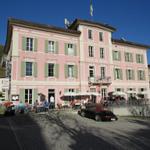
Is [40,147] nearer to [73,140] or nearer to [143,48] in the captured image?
[73,140]

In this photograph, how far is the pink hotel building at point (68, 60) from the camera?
25.1 metres

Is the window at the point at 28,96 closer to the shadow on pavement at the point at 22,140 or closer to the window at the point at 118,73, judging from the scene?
the shadow on pavement at the point at 22,140

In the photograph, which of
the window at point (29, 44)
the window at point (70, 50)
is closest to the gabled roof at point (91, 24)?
the window at point (70, 50)

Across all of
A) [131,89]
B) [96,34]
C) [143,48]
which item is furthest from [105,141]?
[143,48]

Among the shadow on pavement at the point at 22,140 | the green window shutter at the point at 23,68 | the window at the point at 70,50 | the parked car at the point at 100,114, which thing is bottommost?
the shadow on pavement at the point at 22,140

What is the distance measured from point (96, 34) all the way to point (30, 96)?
14781 mm

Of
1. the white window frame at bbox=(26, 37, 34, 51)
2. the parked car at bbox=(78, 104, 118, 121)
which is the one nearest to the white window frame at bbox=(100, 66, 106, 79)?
the white window frame at bbox=(26, 37, 34, 51)

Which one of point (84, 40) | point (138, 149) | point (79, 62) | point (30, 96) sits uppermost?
point (84, 40)

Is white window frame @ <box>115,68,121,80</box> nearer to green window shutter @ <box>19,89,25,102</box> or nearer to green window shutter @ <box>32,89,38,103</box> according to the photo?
green window shutter @ <box>32,89,38,103</box>

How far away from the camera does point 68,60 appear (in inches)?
1125

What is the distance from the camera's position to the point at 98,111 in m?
17.0

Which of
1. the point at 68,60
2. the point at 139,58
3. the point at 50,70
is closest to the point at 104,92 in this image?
the point at 68,60

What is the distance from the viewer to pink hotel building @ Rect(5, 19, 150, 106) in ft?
82.5

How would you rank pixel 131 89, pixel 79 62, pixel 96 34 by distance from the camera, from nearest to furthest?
pixel 79 62, pixel 96 34, pixel 131 89
